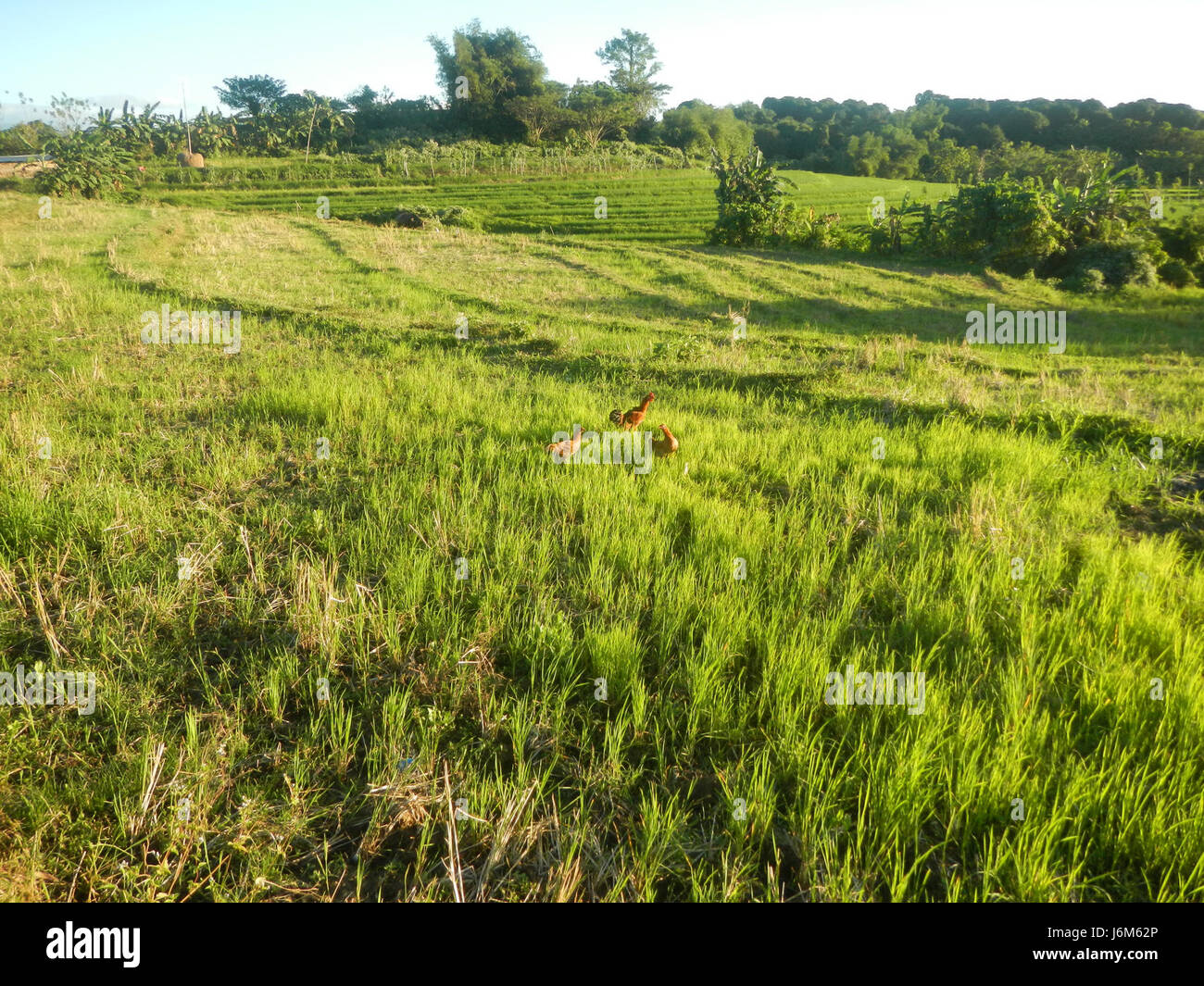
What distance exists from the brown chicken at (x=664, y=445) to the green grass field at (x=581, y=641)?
0.90 feet

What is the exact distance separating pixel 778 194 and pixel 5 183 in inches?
1731

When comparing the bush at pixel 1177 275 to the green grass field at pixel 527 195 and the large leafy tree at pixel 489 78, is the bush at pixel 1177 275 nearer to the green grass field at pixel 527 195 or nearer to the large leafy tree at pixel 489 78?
the green grass field at pixel 527 195

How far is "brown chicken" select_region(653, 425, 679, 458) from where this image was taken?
5410 mm

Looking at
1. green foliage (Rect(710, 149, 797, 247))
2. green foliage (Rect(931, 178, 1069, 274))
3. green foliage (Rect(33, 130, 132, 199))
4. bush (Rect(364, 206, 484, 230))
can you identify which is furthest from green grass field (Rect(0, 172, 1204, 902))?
green foliage (Rect(33, 130, 132, 199))

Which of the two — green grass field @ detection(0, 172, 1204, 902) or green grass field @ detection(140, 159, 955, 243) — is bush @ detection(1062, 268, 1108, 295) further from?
green grass field @ detection(0, 172, 1204, 902)

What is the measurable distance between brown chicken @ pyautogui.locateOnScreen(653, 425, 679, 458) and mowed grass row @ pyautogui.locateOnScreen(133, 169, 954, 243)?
3217cm

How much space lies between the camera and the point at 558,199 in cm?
4116

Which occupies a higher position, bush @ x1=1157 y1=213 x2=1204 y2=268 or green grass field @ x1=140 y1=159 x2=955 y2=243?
green grass field @ x1=140 y1=159 x2=955 y2=243

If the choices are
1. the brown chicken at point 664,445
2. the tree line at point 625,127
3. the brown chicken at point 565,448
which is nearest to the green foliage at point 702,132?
the tree line at point 625,127

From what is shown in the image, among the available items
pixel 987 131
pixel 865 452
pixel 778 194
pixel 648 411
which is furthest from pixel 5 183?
pixel 987 131

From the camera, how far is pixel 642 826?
7.25ft

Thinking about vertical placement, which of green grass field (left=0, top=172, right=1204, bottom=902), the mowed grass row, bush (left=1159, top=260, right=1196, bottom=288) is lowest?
green grass field (left=0, top=172, right=1204, bottom=902)

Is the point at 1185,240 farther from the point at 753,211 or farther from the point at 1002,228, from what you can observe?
the point at 753,211
